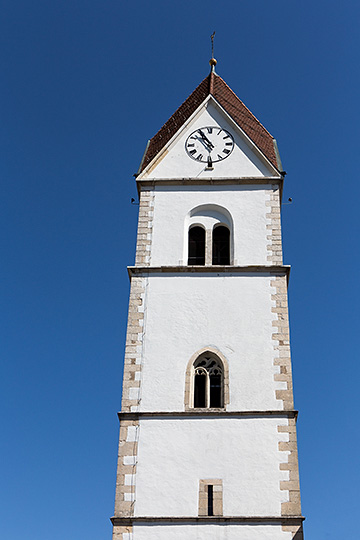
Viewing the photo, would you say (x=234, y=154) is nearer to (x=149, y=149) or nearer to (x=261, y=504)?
(x=149, y=149)

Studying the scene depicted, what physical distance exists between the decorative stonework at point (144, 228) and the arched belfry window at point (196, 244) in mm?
1189

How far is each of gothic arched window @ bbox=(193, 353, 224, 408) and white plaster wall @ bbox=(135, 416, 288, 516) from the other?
58 centimetres

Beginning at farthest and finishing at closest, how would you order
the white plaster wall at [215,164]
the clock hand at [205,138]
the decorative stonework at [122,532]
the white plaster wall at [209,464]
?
1. the clock hand at [205,138]
2. the white plaster wall at [215,164]
3. the white plaster wall at [209,464]
4. the decorative stonework at [122,532]

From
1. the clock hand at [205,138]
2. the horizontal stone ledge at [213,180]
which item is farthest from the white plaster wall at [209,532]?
the clock hand at [205,138]

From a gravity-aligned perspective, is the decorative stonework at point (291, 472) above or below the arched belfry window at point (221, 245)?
below

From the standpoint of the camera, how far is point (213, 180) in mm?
20438

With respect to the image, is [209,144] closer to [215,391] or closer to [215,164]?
[215,164]

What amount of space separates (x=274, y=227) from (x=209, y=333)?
3.76 m

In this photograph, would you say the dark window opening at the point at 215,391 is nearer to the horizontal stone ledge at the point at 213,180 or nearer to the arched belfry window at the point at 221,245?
the arched belfry window at the point at 221,245

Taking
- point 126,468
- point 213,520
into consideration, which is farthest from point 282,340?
point 126,468

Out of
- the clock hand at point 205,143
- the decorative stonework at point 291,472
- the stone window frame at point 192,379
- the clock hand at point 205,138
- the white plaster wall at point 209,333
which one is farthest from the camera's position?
the clock hand at point 205,138

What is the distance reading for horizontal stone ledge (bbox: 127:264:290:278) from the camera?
1825 centimetres

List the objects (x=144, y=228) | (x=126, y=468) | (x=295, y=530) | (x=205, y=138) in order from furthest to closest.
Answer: (x=205, y=138) < (x=144, y=228) < (x=126, y=468) < (x=295, y=530)

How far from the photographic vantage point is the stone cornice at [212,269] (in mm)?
18250
